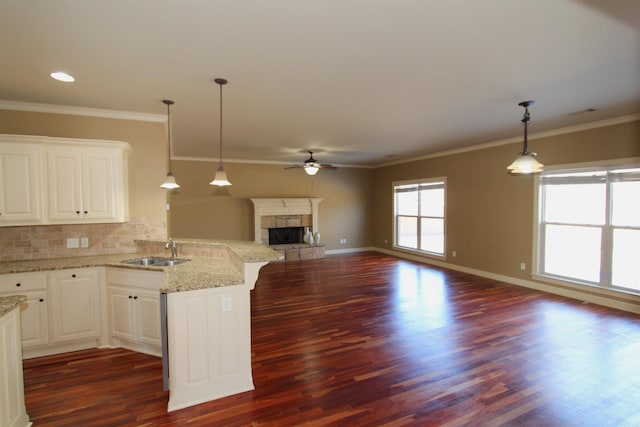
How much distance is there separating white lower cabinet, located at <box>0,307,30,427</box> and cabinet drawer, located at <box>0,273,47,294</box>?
4.04 ft

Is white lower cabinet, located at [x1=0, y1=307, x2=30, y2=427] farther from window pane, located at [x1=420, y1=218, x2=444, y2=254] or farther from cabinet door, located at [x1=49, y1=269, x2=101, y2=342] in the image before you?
window pane, located at [x1=420, y1=218, x2=444, y2=254]

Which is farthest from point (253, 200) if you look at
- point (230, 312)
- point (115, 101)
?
point (230, 312)

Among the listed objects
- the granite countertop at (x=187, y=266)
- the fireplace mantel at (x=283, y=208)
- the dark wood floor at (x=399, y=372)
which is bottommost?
the dark wood floor at (x=399, y=372)

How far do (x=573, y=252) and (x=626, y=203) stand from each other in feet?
3.35

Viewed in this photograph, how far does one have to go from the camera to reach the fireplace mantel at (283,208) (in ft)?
27.1

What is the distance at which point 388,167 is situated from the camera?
928cm

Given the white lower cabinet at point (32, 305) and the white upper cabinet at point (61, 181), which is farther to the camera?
the white upper cabinet at point (61, 181)

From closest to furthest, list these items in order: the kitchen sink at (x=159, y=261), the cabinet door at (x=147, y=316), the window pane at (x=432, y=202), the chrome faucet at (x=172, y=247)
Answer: the cabinet door at (x=147, y=316) → the kitchen sink at (x=159, y=261) → the chrome faucet at (x=172, y=247) → the window pane at (x=432, y=202)

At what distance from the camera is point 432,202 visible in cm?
785

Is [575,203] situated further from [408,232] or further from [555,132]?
[408,232]

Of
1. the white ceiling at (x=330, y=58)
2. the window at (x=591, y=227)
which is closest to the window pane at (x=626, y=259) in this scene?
the window at (x=591, y=227)

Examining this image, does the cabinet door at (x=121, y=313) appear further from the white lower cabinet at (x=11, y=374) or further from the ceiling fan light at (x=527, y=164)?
the ceiling fan light at (x=527, y=164)

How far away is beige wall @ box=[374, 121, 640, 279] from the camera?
4629mm

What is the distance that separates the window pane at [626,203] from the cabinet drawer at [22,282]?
23.5 ft
